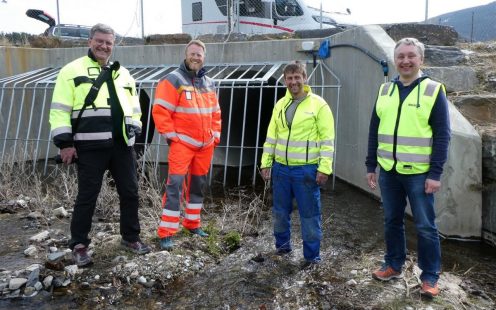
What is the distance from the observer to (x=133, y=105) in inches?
155

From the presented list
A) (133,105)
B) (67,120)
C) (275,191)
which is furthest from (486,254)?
(67,120)

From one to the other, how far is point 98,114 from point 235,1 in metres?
8.24

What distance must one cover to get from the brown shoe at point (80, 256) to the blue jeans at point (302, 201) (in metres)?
1.67

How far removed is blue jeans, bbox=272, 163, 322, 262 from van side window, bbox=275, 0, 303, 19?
8.86 meters

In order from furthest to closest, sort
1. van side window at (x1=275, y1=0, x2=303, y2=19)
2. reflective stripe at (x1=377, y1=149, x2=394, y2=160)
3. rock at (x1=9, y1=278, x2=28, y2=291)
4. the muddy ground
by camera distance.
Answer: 1. van side window at (x1=275, y1=0, x2=303, y2=19)
2. rock at (x1=9, y1=278, x2=28, y2=291)
3. the muddy ground
4. reflective stripe at (x1=377, y1=149, x2=394, y2=160)

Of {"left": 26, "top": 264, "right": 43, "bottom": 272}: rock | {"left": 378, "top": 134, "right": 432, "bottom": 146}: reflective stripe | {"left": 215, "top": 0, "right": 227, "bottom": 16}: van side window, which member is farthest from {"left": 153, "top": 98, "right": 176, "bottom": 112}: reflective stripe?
{"left": 215, "top": 0, "right": 227, "bottom": 16}: van side window

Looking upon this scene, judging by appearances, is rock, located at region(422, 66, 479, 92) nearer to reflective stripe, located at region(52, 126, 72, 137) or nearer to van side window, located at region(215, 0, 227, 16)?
reflective stripe, located at region(52, 126, 72, 137)

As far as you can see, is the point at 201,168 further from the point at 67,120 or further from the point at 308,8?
the point at 308,8

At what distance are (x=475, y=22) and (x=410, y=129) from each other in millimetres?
16228

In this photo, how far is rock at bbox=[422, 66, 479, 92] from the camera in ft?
20.6

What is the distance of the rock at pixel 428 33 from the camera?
7.89m

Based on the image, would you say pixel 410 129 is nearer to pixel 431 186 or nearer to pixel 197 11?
pixel 431 186

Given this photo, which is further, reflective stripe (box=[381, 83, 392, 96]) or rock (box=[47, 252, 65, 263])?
rock (box=[47, 252, 65, 263])

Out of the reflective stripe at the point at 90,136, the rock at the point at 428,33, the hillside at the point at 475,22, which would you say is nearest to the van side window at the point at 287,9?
the hillside at the point at 475,22
